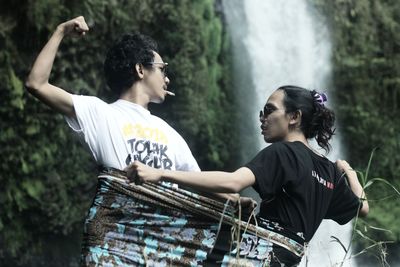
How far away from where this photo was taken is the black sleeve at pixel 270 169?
325cm

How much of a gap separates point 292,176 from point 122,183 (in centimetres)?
66

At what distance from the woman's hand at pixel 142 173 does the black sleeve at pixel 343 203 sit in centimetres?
86

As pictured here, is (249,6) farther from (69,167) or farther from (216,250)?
(216,250)

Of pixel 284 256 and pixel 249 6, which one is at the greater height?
pixel 249 6

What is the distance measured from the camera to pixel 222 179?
315 cm

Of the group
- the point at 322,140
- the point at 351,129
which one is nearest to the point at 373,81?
the point at 351,129

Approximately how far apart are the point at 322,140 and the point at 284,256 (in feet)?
1.75

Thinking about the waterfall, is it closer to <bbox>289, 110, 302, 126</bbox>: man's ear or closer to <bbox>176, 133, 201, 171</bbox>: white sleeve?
<bbox>176, 133, 201, 171</bbox>: white sleeve

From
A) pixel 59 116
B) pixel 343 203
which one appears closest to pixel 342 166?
pixel 343 203

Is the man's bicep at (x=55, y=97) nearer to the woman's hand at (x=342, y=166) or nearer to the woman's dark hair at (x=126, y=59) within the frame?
the woman's dark hair at (x=126, y=59)

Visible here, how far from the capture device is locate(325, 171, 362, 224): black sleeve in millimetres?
3576

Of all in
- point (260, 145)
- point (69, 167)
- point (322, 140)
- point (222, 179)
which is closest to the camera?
point (222, 179)

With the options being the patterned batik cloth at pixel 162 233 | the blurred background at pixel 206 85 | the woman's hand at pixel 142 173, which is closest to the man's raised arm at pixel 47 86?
the patterned batik cloth at pixel 162 233

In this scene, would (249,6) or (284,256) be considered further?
(249,6)
